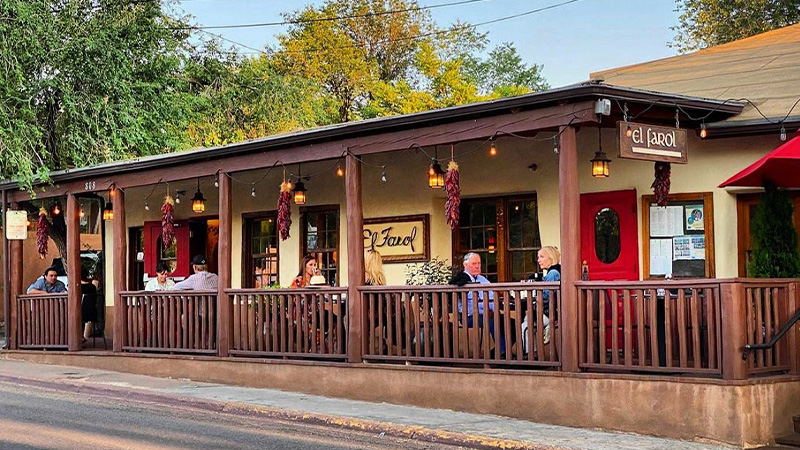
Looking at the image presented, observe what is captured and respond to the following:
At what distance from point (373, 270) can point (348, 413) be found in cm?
275

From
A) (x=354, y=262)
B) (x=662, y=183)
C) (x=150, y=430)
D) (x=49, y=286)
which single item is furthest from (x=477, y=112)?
(x=49, y=286)

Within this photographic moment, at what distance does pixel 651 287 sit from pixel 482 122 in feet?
9.18

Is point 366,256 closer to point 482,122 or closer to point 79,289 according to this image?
point 482,122

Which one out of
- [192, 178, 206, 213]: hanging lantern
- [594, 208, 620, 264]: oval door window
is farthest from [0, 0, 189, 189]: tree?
[594, 208, 620, 264]: oval door window

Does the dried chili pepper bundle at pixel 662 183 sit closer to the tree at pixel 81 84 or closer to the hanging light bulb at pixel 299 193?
the hanging light bulb at pixel 299 193

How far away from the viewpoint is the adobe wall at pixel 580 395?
33.2 ft

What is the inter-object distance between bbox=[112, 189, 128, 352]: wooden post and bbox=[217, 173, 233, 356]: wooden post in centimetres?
249

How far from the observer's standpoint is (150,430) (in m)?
11.4

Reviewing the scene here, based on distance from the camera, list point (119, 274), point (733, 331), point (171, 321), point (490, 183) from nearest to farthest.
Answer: point (733, 331) < point (490, 183) < point (171, 321) < point (119, 274)

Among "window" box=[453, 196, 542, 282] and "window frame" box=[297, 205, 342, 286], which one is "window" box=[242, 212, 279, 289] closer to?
"window frame" box=[297, 205, 342, 286]

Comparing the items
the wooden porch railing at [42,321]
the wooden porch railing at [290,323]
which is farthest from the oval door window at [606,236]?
the wooden porch railing at [42,321]

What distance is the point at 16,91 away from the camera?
827 inches

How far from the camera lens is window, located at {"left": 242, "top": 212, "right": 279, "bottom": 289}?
1880cm

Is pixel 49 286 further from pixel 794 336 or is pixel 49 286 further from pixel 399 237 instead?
pixel 794 336
